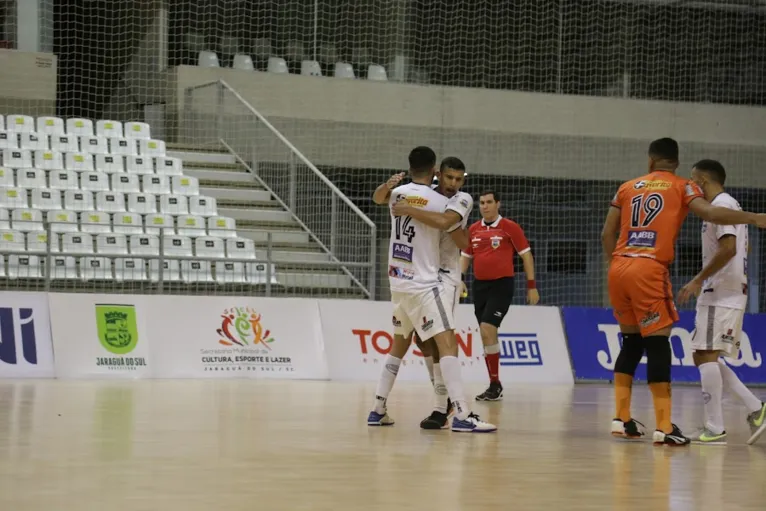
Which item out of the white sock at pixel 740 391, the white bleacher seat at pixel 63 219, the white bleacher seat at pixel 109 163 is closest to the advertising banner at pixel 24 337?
the white bleacher seat at pixel 63 219

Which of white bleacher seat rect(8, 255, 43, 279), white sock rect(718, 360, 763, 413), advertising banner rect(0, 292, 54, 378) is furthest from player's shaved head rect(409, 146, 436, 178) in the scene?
white bleacher seat rect(8, 255, 43, 279)

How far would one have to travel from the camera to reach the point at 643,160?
2611 centimetres

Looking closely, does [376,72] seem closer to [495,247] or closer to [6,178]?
[6,178]

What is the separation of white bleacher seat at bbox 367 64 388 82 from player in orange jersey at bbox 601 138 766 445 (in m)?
16.9

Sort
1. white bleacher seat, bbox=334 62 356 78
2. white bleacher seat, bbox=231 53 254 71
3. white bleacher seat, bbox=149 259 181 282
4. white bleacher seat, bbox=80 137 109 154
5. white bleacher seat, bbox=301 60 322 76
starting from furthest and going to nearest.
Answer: white bleacher seat, bbox=334 62 356 78
white bleacher seat, bbox=301 60 322 76
white bleacher seat, bbox=231 53 254 71
white bleacher seat, bbox=80 137 109 154
white bleacher seat, bbox=149 259 181 282

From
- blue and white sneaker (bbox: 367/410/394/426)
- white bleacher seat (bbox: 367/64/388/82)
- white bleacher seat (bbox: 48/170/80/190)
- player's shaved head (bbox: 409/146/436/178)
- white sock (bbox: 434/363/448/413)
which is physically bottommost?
blue and white sneaker (bbox: 367/410/394/426)

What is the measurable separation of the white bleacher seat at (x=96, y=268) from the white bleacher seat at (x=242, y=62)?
7.81 metres

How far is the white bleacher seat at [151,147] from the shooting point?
21.9 metres

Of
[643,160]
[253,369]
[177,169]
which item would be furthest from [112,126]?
[643,160]

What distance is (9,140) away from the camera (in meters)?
20.9

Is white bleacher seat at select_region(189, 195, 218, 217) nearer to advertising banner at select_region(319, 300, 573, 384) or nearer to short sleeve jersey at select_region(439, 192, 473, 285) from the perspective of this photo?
advertising banner at select_region(319, 300, 573, 384)

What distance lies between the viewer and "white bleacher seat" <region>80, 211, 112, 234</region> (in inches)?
752

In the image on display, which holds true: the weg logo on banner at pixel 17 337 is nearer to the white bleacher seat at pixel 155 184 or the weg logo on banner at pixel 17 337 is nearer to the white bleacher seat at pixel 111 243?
the white bleacher seat at pixel 111 243

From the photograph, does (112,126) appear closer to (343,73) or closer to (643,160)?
(343,73)
